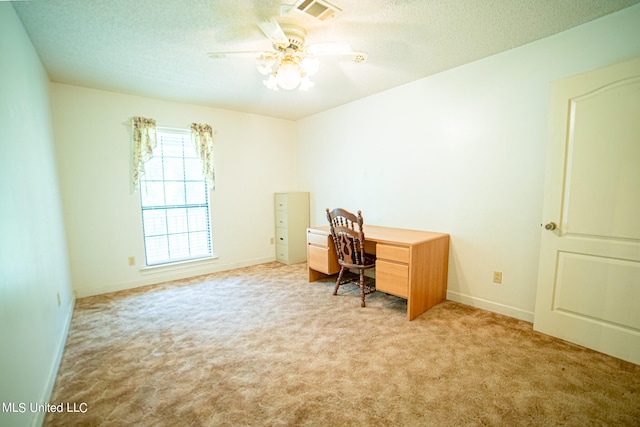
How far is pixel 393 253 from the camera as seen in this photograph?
2555mm

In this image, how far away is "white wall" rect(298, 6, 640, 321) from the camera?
217 centimetres

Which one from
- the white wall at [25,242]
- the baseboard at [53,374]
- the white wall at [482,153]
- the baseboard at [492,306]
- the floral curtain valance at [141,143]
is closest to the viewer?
the white wall at [25,242]

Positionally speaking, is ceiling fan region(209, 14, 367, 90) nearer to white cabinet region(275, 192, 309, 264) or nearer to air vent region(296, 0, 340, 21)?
air vent region(296, 0, 340, 21)

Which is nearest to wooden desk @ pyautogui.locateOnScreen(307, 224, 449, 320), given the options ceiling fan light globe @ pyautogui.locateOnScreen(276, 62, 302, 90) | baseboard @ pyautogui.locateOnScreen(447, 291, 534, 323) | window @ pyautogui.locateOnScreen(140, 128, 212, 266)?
baseboard @ pyautogui.locateOnScreen(447, 291, 534, 323)

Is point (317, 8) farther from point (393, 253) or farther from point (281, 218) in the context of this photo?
point (281, 218)

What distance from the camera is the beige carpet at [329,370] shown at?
144 cm

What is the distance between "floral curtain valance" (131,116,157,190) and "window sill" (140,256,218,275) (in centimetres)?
107

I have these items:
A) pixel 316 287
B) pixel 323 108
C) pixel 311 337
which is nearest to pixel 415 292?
pixel 311 337

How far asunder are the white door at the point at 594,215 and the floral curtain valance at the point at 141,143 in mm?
4142

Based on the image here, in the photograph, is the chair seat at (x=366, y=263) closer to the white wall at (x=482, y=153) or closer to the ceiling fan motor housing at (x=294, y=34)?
the white wall at (x=482, y=153)

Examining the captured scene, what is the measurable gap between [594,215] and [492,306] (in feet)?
3.73

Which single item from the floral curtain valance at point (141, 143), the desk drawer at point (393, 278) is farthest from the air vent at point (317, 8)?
the floral curtain valance at point (141, 143)

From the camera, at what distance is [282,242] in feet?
14.8

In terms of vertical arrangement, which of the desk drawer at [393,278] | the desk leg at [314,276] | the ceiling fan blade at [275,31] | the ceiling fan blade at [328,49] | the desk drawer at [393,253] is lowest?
the desk leg at [314,276]
